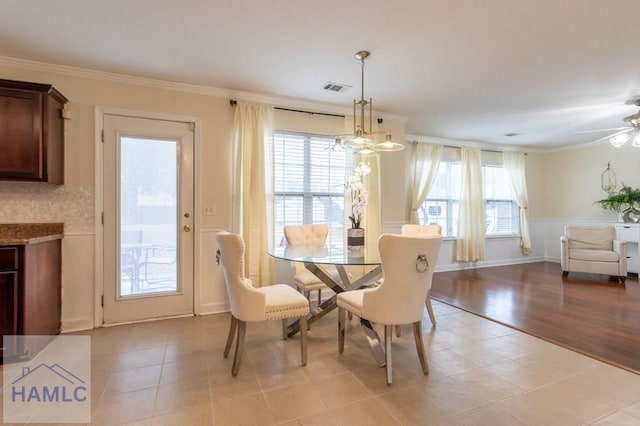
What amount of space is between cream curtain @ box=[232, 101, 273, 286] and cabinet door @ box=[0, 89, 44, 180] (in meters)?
1.67

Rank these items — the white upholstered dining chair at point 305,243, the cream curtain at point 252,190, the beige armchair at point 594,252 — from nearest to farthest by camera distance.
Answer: the white upholstered dining chair at point 305,243 < the cream curtain at point 252,190 < the beige armchair at point 594,252

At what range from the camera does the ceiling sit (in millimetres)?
2057

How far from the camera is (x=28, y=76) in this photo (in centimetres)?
277

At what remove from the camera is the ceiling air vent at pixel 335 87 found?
3.30m

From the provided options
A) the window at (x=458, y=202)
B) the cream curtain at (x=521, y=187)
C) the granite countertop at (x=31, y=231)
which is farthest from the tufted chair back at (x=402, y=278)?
the cream curtain at (x=521, y=187)

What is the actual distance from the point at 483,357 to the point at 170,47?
356 cm

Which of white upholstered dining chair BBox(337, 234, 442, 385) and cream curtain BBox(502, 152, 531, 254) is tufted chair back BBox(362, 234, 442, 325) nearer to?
white upholstered dining chair BBox(337, 234, 442, 385)

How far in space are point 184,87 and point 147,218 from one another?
1458 millimetres

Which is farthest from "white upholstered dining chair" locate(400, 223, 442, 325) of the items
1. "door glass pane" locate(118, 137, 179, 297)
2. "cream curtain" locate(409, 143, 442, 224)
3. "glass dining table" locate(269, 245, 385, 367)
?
"door glass pane" locate(118, 137, 179, 297)

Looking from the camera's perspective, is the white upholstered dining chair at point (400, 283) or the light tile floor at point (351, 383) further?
the white upholstered dining chair at point (400, 283)

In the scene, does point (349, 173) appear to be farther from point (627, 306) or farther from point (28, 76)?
point (627, 306)

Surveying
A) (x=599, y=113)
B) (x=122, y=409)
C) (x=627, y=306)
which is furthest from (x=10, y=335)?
(x=599, y=113)

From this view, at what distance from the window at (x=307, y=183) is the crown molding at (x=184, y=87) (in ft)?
1.25

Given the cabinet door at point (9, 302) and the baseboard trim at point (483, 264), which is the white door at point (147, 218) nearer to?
the cabinet door at point (9, 302)
